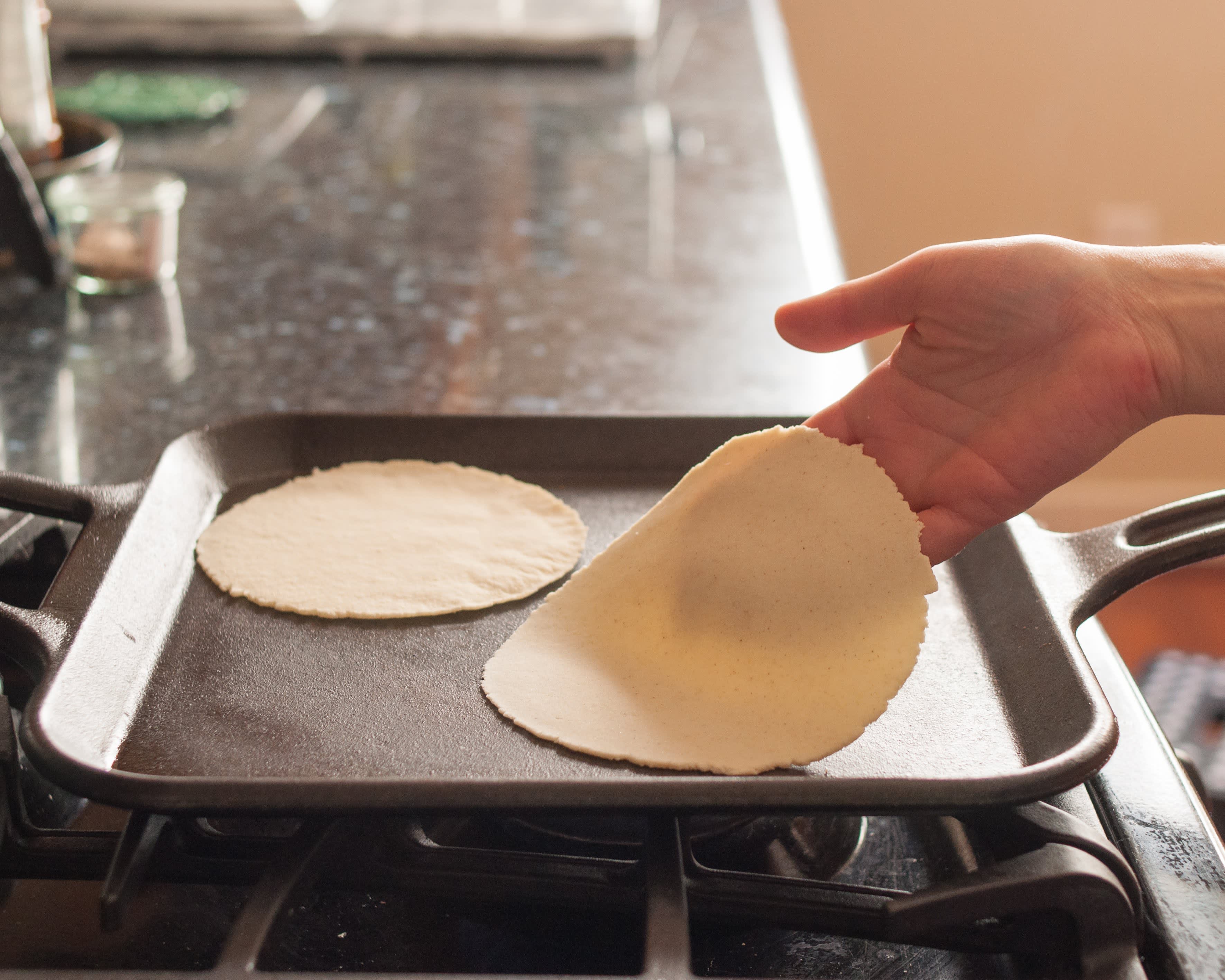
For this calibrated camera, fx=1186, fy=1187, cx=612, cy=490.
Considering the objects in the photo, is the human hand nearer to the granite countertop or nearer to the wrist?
the wrist

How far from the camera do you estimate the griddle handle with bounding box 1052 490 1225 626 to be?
91 centimetres

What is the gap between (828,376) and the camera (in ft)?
4.36

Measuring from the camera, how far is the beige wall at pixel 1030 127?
314 cm

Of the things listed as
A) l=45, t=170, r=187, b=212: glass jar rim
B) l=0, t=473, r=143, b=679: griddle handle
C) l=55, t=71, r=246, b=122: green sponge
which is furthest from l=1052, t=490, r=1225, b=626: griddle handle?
l=55, t=71, r=246, b=122: green sponge

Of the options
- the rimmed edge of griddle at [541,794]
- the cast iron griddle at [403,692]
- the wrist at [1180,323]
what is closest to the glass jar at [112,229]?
the cast iron griddle at [403,692]

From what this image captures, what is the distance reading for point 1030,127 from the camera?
3258 mm

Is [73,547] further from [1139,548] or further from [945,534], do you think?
[1139,548]

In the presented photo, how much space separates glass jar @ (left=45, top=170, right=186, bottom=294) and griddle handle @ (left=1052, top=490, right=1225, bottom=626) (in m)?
1.17

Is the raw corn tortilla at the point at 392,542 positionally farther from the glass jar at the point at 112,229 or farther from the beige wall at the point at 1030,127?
the beige wall at the point at 1030,127

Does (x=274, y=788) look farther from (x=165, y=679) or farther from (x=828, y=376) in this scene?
(x=828, y=376)

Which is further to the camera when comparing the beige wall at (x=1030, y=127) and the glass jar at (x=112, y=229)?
the beige wall at (x=1030, y=127)

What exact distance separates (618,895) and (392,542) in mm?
471

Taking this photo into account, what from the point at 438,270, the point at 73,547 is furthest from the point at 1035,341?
the point at 438,270

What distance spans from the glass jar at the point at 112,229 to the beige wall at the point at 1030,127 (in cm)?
220
